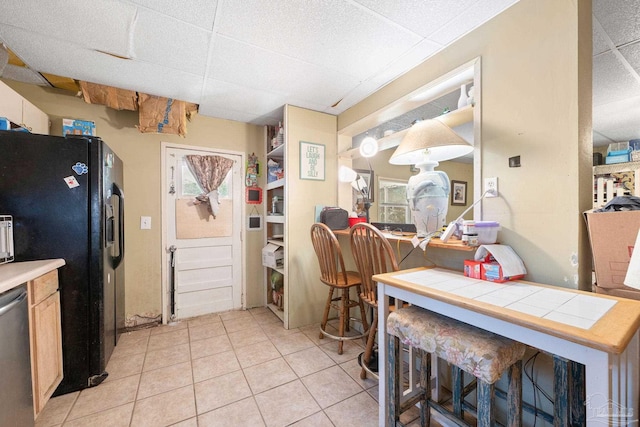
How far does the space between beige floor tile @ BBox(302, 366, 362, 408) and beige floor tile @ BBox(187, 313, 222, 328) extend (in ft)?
4.77

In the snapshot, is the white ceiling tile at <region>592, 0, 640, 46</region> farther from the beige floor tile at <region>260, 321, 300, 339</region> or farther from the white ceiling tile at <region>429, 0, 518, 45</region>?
the beige floor tile at <region>260, 321, 300, 339</region>

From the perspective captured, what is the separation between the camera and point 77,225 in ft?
5.37

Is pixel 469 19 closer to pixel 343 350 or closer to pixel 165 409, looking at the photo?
pixel 343 350

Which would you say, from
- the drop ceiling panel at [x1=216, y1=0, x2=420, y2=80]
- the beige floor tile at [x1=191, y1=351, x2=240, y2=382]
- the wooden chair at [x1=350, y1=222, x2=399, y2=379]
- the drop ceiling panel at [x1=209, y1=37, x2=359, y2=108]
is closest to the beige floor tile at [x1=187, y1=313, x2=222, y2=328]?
the beige floor tile at [x1=191, y1=351, x2=240, y2=382]

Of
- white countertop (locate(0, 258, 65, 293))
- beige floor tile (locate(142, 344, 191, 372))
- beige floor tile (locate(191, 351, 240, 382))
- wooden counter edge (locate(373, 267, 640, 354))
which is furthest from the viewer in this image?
beige floor tile (locate(142, 344, 191, 372))

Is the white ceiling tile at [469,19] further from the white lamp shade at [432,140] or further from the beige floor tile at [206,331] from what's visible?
the beige floor tile at [206,331]

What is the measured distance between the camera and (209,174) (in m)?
2.86

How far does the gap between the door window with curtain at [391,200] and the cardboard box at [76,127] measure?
9.95 feet

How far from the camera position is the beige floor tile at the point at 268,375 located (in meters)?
1.70

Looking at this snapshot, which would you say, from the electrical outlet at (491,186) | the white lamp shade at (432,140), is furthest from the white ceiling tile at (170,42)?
the electrical outlet at (491,186)

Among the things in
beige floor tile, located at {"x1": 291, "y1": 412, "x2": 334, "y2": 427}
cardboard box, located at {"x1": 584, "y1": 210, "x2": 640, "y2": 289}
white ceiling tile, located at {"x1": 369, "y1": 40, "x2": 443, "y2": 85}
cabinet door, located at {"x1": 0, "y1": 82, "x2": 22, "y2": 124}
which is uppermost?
white ceiling tile, located at {"x1": 369, "y1": 40, "x2": 443, "y2": 85}

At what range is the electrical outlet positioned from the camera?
1.44m

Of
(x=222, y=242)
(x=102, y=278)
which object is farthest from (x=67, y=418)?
(x=222, y=242)

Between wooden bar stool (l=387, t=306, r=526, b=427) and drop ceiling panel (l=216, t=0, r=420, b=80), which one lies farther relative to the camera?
drop ceiling panel (l=216, t=0, r=420, b=80)
